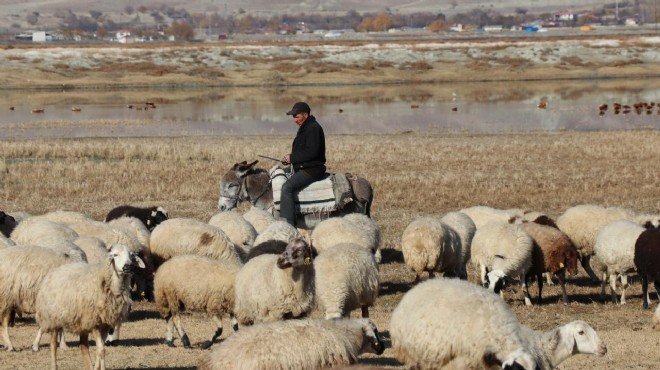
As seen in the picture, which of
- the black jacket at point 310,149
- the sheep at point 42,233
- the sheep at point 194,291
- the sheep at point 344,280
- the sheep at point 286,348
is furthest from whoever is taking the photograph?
the black jacket at point 310,149

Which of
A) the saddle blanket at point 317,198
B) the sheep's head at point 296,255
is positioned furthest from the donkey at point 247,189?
the sheep's head at point 296,255

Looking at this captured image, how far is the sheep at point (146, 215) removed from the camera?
18.9 metres

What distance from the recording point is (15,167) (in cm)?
2995

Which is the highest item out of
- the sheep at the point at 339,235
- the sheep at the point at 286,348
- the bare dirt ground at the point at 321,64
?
the sheep at the point at 286,348

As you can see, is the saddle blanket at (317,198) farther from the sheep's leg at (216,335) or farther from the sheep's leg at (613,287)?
the sheep's leg at (216,335)

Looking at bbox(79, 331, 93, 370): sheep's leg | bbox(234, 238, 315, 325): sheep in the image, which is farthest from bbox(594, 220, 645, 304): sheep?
bbox(79, 331, 93, 370): sheep's leg

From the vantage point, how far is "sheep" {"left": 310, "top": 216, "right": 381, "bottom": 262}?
1597cm

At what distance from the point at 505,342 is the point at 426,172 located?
19201 mm

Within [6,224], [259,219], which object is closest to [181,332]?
[259,219]

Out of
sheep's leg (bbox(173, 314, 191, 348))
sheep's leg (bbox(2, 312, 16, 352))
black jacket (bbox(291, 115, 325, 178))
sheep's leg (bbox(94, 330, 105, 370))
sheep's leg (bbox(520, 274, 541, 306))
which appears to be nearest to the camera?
sheep's leg (bbox(94, 330, 105, 370))

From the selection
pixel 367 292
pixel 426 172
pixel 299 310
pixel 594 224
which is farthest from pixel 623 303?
pixel 426 172

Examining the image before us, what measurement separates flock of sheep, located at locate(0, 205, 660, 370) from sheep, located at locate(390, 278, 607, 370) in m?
0.01

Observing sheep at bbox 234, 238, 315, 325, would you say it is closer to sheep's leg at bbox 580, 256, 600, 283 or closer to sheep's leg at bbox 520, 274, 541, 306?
sheep's leg at bbox 520, 274, 541, 306

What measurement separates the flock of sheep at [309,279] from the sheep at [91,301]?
0.01 m
